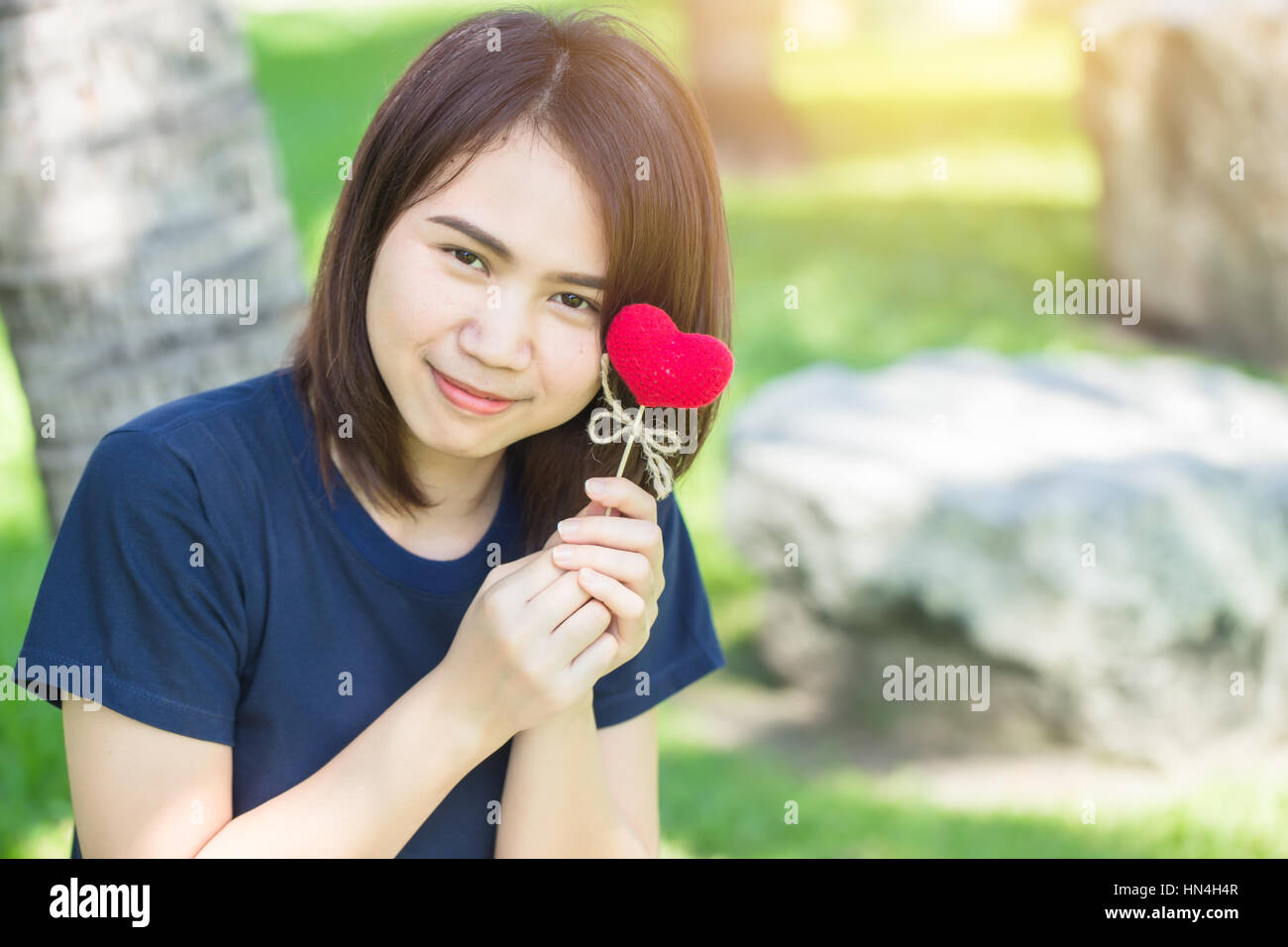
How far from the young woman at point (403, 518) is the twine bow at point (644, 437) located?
0.11ft

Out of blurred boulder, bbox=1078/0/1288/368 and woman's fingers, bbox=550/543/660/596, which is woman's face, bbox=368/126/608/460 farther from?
blurred boulder, bbox=1078/0/1288/368

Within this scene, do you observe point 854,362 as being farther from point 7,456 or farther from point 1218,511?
point 7,456

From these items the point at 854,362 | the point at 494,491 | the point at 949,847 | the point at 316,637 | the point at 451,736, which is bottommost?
the point at 949,847

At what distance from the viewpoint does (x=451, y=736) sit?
1.68m

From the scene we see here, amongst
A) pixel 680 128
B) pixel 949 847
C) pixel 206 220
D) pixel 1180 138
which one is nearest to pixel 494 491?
pixel 680 128

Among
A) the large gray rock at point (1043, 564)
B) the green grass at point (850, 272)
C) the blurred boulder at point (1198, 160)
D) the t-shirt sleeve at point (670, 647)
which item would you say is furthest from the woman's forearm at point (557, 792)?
the blurred boulder at point (1198, 160)

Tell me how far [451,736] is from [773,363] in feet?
18.2

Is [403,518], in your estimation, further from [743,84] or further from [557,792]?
[743,84]

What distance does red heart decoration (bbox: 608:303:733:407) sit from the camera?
1.66 m

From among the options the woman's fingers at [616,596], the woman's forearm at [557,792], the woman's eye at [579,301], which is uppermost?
the woman's eye at [579,301]

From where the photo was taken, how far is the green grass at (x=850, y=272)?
138 inches

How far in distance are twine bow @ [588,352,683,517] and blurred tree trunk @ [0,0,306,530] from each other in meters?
1.16

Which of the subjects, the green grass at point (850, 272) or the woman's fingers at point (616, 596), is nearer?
the woman's fingers at point (616, 596)

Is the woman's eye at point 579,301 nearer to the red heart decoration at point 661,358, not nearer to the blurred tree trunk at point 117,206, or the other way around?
the red heart decoration at point 661,358
